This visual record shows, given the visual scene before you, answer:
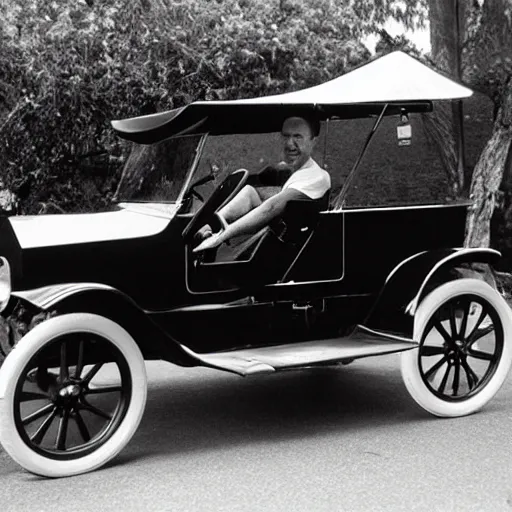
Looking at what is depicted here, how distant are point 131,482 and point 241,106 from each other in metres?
1.95

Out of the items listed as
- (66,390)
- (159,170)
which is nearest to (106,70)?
(159,170)

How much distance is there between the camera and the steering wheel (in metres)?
5.07

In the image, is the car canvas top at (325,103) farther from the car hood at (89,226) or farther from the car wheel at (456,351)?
the car wheel at (456,351)

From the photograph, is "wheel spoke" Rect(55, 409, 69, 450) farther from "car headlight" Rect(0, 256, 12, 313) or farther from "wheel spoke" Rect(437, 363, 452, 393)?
"wheel spoke" Rect(437, 363, 452, 393)

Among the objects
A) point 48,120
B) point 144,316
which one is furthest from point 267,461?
point 48,120

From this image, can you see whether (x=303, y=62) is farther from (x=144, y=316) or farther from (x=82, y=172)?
(x=144, y=316)

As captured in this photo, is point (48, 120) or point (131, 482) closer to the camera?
point (131, 482)

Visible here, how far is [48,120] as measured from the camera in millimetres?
9352

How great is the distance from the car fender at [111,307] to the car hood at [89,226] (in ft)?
0.77

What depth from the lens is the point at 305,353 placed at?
17.3 ft

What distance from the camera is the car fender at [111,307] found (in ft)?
15.1

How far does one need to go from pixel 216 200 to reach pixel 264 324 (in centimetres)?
73

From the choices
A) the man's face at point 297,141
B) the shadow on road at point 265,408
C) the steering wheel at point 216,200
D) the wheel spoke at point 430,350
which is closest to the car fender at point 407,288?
the wheel spoke at point 430,350

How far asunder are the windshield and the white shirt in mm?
568
